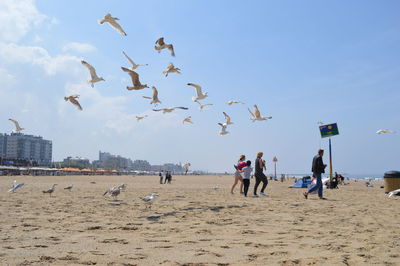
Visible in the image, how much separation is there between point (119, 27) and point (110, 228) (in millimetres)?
9151

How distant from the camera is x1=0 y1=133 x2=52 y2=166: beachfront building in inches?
6481

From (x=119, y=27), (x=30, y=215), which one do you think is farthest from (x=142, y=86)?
(x=30, y=215)

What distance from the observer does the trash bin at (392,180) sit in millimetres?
15094

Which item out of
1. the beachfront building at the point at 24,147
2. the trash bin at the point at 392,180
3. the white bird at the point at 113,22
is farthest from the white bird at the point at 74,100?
the beachfront building at the point at 24,147

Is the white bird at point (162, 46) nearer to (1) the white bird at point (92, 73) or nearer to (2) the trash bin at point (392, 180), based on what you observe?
(1) the white bird at point (92, 73)

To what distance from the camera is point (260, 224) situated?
6730 millimetres

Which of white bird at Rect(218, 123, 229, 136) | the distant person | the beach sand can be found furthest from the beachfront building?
the beach sand

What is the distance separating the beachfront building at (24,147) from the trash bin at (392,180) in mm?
163854

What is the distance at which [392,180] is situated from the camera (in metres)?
15.4

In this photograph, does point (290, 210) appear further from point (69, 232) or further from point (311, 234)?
point (69, 232)

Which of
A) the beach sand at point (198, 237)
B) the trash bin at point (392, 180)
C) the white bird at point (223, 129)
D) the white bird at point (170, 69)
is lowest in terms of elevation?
the beach sand at point (198, 237)

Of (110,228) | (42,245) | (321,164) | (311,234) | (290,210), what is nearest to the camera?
(42,245)

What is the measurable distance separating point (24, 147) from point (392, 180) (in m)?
175

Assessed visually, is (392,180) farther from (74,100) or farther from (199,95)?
(74,100)
